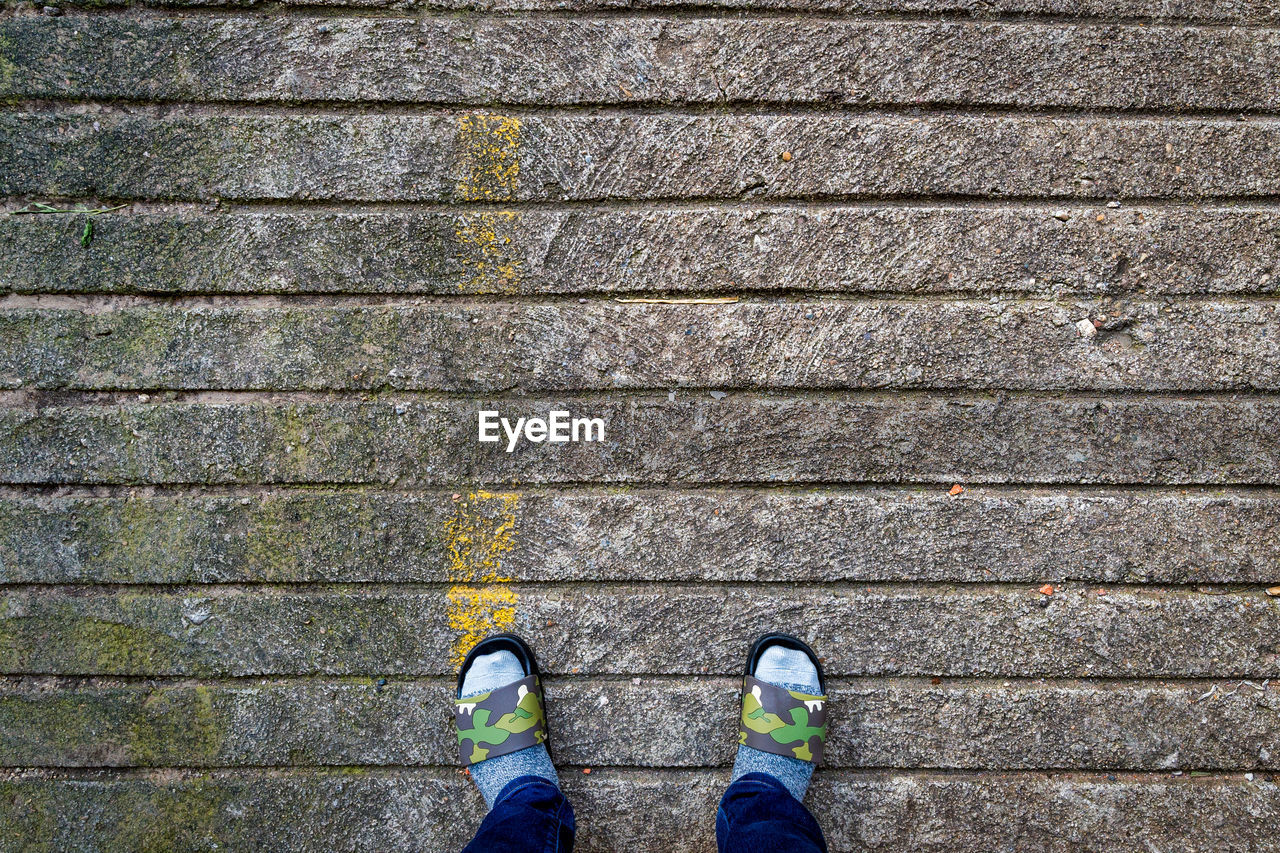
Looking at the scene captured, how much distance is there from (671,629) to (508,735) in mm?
552

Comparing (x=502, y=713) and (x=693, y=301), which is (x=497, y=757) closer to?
(x=502, y=713)

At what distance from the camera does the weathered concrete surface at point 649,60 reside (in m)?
1.61

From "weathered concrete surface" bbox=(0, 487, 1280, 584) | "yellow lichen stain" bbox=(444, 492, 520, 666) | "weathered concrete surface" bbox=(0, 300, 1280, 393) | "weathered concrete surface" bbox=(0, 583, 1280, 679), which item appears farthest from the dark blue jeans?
"weathered concrete surface" bbox=(0, 300, 1280, 393)

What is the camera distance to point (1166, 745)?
1.68 m

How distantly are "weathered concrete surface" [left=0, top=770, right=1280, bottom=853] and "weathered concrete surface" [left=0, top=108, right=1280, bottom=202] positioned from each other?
1.74 m

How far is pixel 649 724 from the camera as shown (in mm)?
1691

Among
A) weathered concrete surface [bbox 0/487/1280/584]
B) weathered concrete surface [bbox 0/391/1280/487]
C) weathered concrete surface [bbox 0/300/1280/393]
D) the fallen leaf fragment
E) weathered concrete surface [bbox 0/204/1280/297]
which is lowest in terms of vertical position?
weathered concrete surface [bbox 0/487/1280/584]

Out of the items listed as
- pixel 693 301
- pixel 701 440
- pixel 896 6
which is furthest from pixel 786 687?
pixel 896 6

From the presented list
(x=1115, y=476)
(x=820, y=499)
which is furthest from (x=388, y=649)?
(x=1115, y=476)

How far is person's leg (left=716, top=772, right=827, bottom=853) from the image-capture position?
1.44 meters

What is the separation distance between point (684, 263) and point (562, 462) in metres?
0.68

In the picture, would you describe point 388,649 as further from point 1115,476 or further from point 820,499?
point 1115,476

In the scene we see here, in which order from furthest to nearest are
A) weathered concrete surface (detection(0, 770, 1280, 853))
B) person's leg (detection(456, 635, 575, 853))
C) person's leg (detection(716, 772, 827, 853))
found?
weathered concrete surface (detection(0, 770, 1280, 853)) < person's leg (detection(456, 635, 575, 853)) < person's leg (detection(716, 772, 827, 853))

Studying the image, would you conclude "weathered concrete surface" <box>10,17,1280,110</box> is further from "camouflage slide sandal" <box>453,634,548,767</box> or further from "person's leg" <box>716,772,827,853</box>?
"person's leg" <box>716,772,827,853</box>
